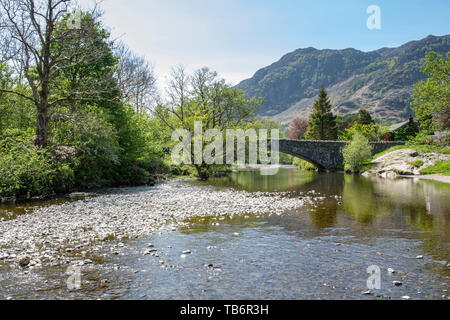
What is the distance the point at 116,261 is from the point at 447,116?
31.3 m

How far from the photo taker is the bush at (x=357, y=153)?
160 ft

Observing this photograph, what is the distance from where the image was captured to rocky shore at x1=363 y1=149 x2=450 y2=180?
133 ft

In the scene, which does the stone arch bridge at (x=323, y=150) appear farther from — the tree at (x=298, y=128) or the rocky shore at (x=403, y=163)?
the tree at (x=298, y=128)

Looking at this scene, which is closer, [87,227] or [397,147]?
[87,227]

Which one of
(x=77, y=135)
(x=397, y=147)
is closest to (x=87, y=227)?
(x=77, y=135)

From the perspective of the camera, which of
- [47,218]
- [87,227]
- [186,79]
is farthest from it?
[186,79]

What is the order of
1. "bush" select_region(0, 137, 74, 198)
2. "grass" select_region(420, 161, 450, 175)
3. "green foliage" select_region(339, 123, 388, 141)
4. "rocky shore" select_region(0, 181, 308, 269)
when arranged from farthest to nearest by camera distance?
"green foliage" select_region(339, 123, 388, 141) → "grass" select_region(420, 161, 450, 175) → "bush" select_region(0, 137, 74, 198) → "rocky shore" select_region(0, 181, 308, 269)

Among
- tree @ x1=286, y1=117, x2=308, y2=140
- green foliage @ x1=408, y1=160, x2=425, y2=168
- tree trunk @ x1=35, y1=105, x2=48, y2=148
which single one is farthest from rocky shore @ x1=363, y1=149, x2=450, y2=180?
tree @ x1=286, y1=117, x2=308, y2=140

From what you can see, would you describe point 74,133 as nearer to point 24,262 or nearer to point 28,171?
point 28,171

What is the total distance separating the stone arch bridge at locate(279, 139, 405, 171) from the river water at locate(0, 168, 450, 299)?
41.7 m

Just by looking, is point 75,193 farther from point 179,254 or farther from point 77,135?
point 179,254

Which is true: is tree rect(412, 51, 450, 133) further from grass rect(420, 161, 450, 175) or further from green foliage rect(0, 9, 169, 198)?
green foliage rect(0, 9, 169, 198)
